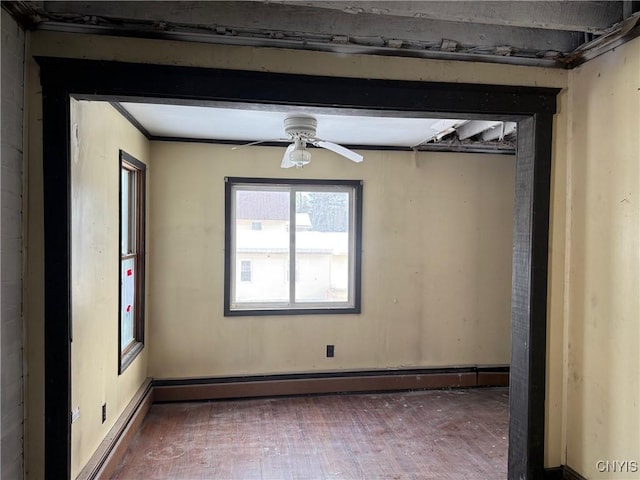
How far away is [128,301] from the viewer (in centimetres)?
345

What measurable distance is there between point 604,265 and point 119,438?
3.05m

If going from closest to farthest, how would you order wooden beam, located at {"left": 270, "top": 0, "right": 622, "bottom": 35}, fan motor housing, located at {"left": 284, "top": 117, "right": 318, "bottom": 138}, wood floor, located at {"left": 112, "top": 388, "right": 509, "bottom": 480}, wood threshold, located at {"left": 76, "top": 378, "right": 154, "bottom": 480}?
wooden beam, located at {"left": 270, "top": 0, "right": 622, "bottom": 35}, wood threshold, located at {"left": 76, "top": 378, "right": 154, "bottom": 480}, wood floor, located at {"left": 112, "top": 388, "right": 509, "bottom": 480}, fan motor housing, located at {"left": 284, "top": 117, "right": 318, "bottom": 138}

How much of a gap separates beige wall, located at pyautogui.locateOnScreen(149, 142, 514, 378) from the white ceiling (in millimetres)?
237

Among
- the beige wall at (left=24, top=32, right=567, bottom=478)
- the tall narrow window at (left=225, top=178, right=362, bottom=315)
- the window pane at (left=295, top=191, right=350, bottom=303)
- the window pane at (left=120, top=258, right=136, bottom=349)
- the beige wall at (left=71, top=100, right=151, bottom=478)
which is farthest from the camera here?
the window pane at (left=295, top=191, right=350, bottom=303)

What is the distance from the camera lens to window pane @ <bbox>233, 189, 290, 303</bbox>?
411cm

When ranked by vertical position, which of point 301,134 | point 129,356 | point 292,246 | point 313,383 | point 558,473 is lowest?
point 313,383

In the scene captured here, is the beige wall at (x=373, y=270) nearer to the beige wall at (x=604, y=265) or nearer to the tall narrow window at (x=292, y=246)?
the tall narrow window at (x=292, y=246)

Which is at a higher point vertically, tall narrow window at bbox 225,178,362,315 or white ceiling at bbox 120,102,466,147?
white ceiling at bbox 120,102,466,147

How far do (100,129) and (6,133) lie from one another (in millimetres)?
1039

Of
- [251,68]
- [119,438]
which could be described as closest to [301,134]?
[251,68]

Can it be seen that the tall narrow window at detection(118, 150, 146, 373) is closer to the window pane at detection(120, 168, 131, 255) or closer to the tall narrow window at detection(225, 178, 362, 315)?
the window pane at detection(120, 168, 131, 255)

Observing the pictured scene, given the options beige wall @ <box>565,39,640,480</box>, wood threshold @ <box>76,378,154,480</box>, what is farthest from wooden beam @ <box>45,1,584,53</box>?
wood threshold @ <box>76,378,154,480</box>

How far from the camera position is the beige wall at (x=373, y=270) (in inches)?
155

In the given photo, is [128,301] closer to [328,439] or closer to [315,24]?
[328,439]
